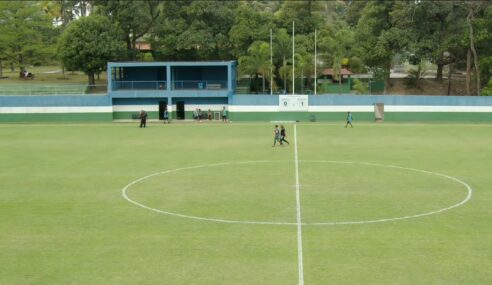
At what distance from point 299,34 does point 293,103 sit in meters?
19.4

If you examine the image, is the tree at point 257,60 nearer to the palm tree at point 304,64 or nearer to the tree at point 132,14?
the palm tree at point 304,64

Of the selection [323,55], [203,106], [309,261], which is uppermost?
[323,55]

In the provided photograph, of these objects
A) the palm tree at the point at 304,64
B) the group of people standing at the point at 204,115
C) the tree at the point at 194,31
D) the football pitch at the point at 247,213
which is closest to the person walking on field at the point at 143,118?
the group of people standing at the point at 204,115

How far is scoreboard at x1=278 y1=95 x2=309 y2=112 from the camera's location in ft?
187

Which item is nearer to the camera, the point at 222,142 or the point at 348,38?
the point at 222,142

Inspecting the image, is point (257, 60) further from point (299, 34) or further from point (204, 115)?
point (204, 115)

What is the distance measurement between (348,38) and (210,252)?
196 feet

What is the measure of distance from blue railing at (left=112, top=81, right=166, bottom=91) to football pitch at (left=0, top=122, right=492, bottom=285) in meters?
21.3

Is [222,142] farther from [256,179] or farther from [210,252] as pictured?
[210,252]

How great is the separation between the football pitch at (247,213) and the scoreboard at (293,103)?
16090 millimetres

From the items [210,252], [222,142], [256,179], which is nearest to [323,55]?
[222,142]

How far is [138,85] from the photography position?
64125 mm

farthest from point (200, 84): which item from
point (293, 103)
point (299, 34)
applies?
point (299, 34)

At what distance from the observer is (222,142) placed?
138ft
